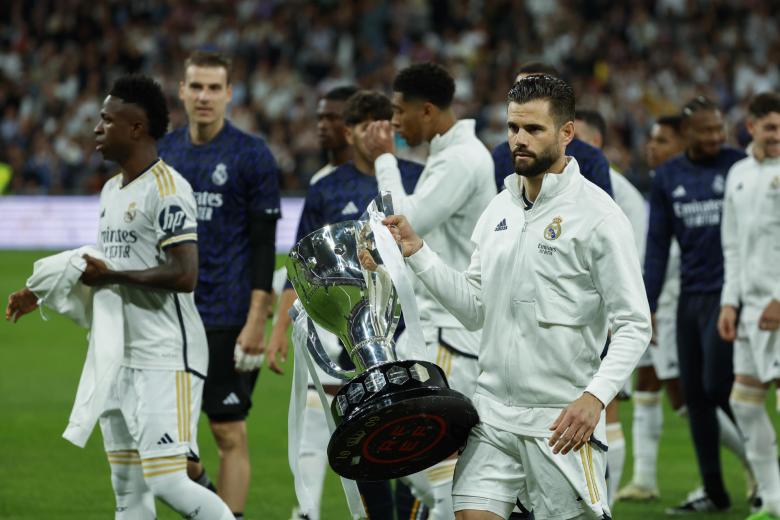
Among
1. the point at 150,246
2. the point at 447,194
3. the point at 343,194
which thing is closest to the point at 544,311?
the point at 447,194

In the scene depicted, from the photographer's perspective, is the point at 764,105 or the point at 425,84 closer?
the point at 425,84

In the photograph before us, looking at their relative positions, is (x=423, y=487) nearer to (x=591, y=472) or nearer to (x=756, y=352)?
(x=591, y=472)

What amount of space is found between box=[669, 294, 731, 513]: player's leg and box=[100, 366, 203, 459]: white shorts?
138 inches

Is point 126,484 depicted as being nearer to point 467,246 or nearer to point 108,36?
point 467,246

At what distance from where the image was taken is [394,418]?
4082mm

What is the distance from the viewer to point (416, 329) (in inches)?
173

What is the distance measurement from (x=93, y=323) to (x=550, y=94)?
7.52ft

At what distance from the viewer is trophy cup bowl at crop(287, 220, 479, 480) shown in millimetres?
4086

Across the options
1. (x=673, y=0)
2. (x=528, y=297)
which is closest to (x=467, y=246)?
(x=528, y=297)

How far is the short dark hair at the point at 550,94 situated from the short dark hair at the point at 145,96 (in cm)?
191

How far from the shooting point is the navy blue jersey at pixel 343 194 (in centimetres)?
672

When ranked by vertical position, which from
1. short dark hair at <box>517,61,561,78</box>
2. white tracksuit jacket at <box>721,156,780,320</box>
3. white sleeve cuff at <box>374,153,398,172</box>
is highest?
short dark hair at <box>517,61,561,78</box>

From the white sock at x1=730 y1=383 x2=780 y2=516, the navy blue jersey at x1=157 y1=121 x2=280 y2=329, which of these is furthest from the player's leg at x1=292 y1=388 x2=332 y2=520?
the white sock at x1=730 y1=383 x2=780 y2=516

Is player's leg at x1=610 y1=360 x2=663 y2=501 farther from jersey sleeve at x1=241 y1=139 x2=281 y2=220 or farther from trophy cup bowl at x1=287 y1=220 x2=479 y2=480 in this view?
trophy cup bowl at x1=287 y1=220 x2=479 y2=480
